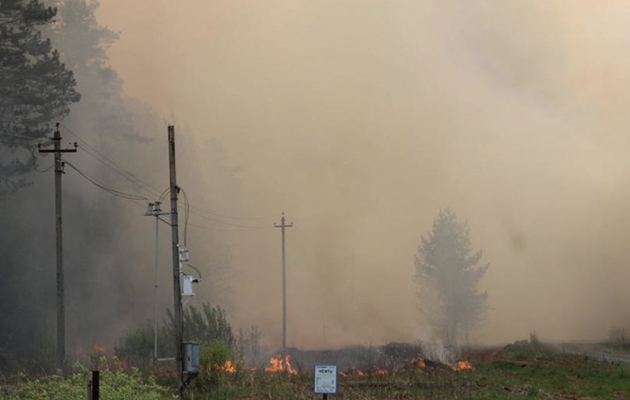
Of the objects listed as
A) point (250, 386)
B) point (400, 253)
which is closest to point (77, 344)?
point (250, 386)

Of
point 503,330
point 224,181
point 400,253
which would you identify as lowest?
point 503,330

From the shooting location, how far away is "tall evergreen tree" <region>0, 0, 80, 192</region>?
1665 inches

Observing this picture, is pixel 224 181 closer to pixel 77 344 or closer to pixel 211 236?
pixel 211 236

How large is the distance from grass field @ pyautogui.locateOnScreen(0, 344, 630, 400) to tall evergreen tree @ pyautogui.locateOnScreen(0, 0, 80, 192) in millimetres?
13638

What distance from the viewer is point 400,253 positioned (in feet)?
224

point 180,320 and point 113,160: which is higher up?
point 113,160

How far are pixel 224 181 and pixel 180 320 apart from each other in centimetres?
4101

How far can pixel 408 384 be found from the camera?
96.1 feet

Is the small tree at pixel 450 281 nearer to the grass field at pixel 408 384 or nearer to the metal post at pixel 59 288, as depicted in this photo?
the grass field at pixel 408 384

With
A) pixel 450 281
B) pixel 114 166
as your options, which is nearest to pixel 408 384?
pixel 450 281

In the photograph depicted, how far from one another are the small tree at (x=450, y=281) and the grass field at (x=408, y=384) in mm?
19362

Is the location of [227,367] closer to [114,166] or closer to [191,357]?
[191,357]

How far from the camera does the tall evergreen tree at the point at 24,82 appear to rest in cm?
4228

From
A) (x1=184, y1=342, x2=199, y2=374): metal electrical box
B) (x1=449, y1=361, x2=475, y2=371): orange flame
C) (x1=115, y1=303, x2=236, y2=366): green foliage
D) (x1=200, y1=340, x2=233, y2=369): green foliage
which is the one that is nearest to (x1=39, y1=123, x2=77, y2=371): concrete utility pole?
(x1=200, y1=340, x2=233, y2=369): green foliage
